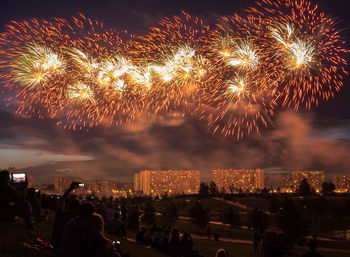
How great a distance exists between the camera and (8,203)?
467 inches

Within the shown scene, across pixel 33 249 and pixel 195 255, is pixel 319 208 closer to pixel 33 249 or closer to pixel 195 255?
pixel 195 255

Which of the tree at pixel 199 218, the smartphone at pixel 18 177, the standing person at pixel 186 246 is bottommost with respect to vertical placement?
the tree at pixel 199 218

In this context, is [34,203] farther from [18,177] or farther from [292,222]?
[292,222]

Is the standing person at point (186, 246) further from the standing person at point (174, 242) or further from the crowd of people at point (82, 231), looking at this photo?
the standing person at point (174, 242)

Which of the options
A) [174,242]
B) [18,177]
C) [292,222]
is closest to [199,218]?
[292,222]

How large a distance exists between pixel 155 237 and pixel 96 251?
471 inches

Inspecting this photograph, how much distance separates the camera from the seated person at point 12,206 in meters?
11.6

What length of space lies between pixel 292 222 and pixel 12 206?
50.3 meters

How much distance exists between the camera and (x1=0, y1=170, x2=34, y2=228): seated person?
1158 centimetres

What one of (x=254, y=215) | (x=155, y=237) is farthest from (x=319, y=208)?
(x=155, y=237)

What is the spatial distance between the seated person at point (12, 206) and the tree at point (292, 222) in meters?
47.6

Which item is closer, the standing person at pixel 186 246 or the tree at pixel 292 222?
the standing person at pixel 186 246

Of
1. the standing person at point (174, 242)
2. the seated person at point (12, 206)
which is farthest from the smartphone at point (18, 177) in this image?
the seated person at point (12, 206)

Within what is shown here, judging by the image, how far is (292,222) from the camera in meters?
56.0
